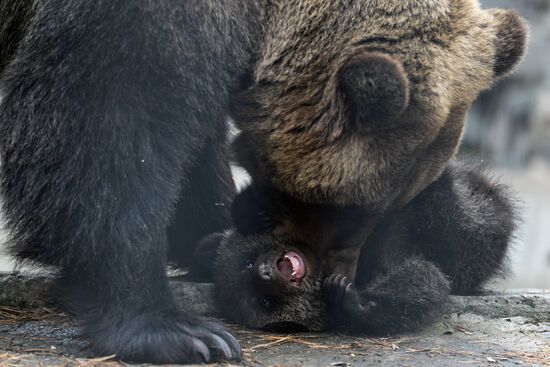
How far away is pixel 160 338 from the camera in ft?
14.5

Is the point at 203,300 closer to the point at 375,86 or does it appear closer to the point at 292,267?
the point at 292,267

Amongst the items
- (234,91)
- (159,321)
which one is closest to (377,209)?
(234,91)

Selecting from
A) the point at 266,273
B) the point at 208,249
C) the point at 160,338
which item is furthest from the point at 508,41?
the point at 160,338

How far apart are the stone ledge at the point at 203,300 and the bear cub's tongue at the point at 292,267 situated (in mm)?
815

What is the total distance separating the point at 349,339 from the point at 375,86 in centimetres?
141

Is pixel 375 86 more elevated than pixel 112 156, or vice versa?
pixel 375 86

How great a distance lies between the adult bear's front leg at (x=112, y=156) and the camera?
4461 mm

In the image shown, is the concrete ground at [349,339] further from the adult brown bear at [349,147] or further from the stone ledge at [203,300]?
the adult brown bear at [349,147]

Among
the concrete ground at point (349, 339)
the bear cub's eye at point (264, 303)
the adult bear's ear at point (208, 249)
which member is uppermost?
the adult bear's ear at point (208, 249)

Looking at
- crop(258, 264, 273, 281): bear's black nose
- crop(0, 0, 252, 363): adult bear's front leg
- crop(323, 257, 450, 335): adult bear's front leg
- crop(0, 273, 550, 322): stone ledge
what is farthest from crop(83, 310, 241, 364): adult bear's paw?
crop(0, 273, 550, 322): stone ledge

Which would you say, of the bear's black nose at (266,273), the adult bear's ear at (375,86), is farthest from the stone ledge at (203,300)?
the adult bear's ear at (375,86)

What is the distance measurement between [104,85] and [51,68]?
270 mm

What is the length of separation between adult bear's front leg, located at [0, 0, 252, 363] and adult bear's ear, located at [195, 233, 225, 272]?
121 cm

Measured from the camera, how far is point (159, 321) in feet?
14.8
